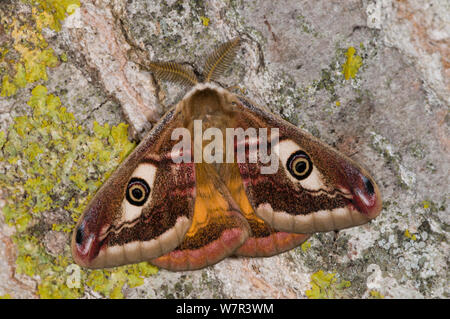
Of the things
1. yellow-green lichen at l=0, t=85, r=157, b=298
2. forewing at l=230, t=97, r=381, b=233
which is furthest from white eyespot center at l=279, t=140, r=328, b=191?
yellow-green lichen at l=0, t=85, r=157, b=298

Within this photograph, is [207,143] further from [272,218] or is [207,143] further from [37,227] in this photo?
[37,227]

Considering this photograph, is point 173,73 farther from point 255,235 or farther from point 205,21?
point 255,235

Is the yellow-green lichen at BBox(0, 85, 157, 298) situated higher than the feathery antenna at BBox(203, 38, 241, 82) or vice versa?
the feathery antenna at BBox(203, 38, 241, 82)

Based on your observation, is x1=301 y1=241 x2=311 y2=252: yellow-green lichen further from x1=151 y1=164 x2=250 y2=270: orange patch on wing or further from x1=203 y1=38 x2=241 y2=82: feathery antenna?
x1=203 y1=38 x2=241 y2=82: feathery antenna

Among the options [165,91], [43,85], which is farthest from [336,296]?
[43,85]

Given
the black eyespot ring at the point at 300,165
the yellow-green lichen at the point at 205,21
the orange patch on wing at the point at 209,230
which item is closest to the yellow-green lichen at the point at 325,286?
the orange patch on wing at the point at 209,230
